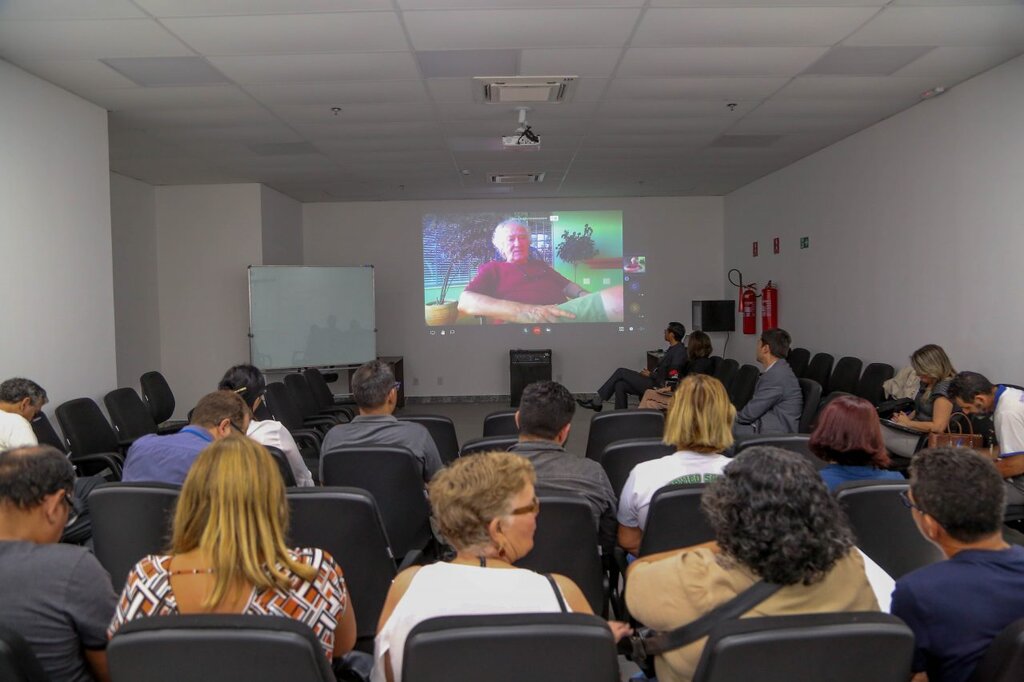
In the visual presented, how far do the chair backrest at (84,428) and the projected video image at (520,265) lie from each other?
19.9 ft

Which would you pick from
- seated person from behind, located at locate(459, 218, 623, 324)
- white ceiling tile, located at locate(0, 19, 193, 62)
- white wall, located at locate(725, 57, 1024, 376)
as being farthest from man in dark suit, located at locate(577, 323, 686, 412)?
white ceiling tile, located at locate(0, 19, 193, 62)

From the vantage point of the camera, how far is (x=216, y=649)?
4.22 ft

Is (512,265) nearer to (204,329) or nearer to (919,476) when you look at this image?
(204,329)

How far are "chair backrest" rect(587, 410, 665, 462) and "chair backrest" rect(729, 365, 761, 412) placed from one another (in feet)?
9.47

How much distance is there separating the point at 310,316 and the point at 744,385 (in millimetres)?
5482

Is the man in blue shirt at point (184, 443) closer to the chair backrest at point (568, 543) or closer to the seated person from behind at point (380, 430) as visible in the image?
the seated person from behind at point (380, 430)

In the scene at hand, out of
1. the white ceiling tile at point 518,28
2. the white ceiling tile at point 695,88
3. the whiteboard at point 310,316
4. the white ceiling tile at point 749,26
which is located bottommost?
the whiteboard at point 310,316

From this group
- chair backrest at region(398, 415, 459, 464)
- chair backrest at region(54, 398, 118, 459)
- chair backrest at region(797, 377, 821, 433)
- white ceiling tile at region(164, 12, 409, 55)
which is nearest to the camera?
white ceiling tile at region(164, 12, 409, 55)

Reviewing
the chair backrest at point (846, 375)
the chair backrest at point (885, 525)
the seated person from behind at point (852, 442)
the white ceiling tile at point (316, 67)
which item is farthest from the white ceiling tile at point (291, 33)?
the chair backrest at point (846, 375)

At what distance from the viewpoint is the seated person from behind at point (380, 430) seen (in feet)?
10.8

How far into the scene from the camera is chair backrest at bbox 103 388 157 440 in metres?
5.32

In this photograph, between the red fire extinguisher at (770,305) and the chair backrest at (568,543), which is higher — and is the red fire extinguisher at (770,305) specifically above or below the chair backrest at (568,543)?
above

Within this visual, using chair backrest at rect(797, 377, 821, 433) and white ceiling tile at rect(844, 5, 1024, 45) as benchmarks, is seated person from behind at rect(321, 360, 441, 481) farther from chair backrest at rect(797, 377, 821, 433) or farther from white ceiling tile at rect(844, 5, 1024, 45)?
white ceiling tile at rect(844, 5, 1024, 45)

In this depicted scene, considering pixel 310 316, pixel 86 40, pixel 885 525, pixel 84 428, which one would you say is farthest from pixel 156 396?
pixel 885 525
